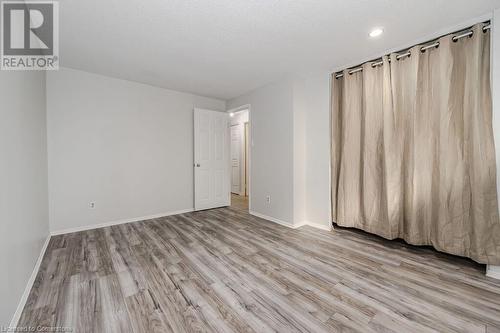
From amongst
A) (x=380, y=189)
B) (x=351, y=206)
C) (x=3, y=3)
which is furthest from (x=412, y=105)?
(x=3, y=3)

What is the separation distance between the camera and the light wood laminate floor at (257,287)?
1.40 m

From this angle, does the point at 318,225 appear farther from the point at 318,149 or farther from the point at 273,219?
the point at 318,149

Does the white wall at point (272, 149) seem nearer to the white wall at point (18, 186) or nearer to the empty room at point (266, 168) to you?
the empty room at point (266, 168)

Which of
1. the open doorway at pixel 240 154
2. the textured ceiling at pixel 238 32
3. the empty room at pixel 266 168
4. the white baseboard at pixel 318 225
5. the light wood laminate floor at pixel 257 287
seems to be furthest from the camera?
the open doorway at pixel 240 154

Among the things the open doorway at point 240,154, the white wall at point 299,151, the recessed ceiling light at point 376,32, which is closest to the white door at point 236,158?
the open doorway at point 240,154

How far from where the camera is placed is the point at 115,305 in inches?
61.0

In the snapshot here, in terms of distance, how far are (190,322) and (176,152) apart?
322 centimetres

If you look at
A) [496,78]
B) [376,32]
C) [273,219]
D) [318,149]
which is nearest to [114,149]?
[273,219]

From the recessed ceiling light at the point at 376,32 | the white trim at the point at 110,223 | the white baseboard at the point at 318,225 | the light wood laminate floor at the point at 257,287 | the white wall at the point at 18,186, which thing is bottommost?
the light wood laminate floor at the point at 257,287

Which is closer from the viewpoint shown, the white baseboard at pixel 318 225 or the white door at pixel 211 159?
the white baseboard at pixel 318 225

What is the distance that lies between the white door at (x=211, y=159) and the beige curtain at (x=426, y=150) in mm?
2622

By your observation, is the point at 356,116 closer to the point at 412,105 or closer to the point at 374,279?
the point at 412,105

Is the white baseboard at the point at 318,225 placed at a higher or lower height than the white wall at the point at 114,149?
lower

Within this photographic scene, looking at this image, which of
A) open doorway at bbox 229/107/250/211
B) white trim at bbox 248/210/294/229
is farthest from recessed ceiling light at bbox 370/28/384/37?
open doorway at bbox 229/107/250/211
